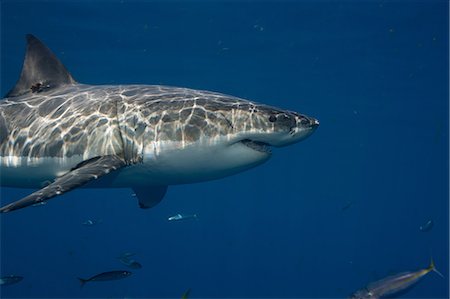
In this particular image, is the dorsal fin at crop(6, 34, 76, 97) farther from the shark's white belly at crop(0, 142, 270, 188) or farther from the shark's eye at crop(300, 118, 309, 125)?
the shark's eye at crop(300, 118, 309, 125)

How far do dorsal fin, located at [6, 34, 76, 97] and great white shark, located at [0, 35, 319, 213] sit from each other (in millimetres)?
525

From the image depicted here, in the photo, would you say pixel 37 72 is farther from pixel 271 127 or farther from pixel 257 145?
pixel 271 127

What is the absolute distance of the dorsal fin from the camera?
23.3 ft

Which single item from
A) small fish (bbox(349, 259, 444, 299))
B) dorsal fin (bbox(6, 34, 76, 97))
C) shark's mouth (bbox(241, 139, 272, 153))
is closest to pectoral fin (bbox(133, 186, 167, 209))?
dorsal fin (bbox(6, 34, 76, 97))

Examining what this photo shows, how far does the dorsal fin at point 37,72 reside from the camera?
7094 millimetres

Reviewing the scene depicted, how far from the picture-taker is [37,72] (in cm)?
712

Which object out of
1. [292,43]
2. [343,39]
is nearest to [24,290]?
[292,43]

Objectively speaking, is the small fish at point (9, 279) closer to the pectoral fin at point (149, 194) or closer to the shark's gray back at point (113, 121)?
the pectoral fin at point (149, 194)

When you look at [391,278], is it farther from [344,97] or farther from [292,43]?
[344,97]

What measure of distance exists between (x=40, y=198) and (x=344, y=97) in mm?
33323

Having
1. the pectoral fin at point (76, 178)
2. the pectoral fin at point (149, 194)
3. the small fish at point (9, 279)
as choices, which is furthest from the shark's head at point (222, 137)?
the small fish at point (9, 279)

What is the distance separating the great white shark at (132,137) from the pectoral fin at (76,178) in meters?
0.01

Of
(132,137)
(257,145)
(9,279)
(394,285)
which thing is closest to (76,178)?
(132,137)

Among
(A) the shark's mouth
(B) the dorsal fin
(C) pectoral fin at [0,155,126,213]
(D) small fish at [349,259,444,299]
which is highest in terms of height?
(B) the dorsal fin
